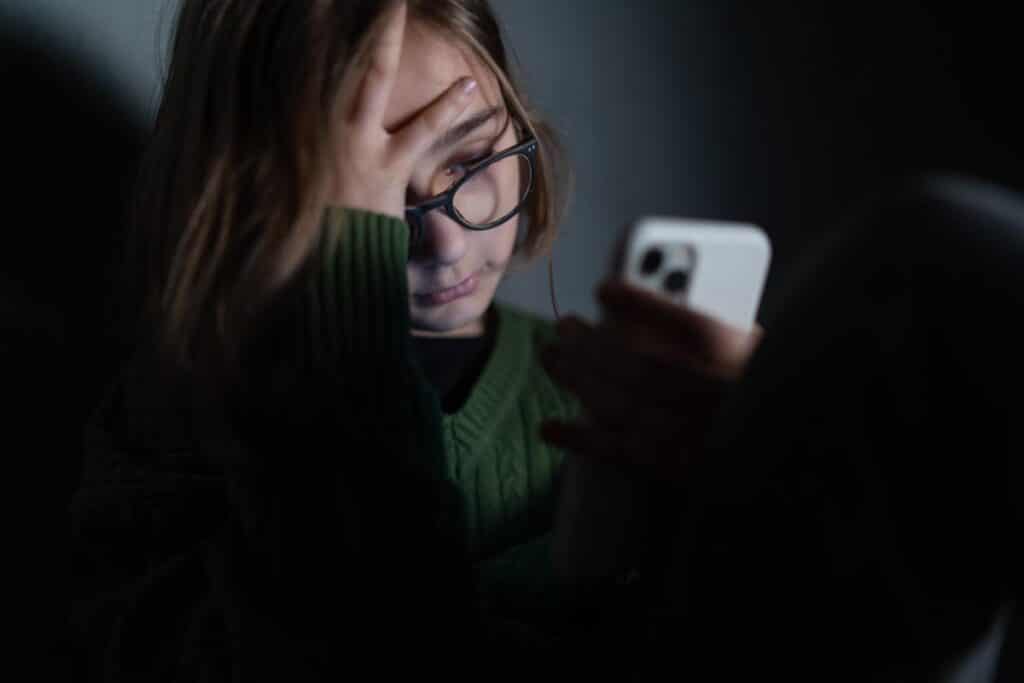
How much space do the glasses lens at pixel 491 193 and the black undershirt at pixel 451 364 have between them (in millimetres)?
170

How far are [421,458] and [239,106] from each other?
11.6 inches

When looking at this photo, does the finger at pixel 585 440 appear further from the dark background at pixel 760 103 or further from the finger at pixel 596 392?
the dark background at pixel 760 103

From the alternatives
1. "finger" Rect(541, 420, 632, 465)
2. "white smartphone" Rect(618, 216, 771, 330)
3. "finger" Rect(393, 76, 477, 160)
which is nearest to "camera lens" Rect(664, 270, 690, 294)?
"white smartphone" Rect(618, 216, 771, 330)

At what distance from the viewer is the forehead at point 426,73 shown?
0.63 metres

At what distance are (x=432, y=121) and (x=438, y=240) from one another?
0.32 ft

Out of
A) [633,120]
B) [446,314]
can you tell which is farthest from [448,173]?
[633,120]

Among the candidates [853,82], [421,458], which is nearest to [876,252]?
[421,458]

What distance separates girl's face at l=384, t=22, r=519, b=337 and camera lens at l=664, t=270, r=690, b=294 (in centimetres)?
21

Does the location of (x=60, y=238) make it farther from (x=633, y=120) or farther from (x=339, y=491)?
(x=633, y=120)

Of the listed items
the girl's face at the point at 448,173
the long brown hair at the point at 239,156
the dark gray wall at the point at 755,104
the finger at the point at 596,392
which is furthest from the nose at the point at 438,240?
the dark gray wall at the point at 755,104

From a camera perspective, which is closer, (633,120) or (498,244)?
(498,244)

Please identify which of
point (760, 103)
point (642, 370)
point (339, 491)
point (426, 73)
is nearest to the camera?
point (642, 370)

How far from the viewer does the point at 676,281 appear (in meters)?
0.51

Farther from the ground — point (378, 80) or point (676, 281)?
point (378, 80)
